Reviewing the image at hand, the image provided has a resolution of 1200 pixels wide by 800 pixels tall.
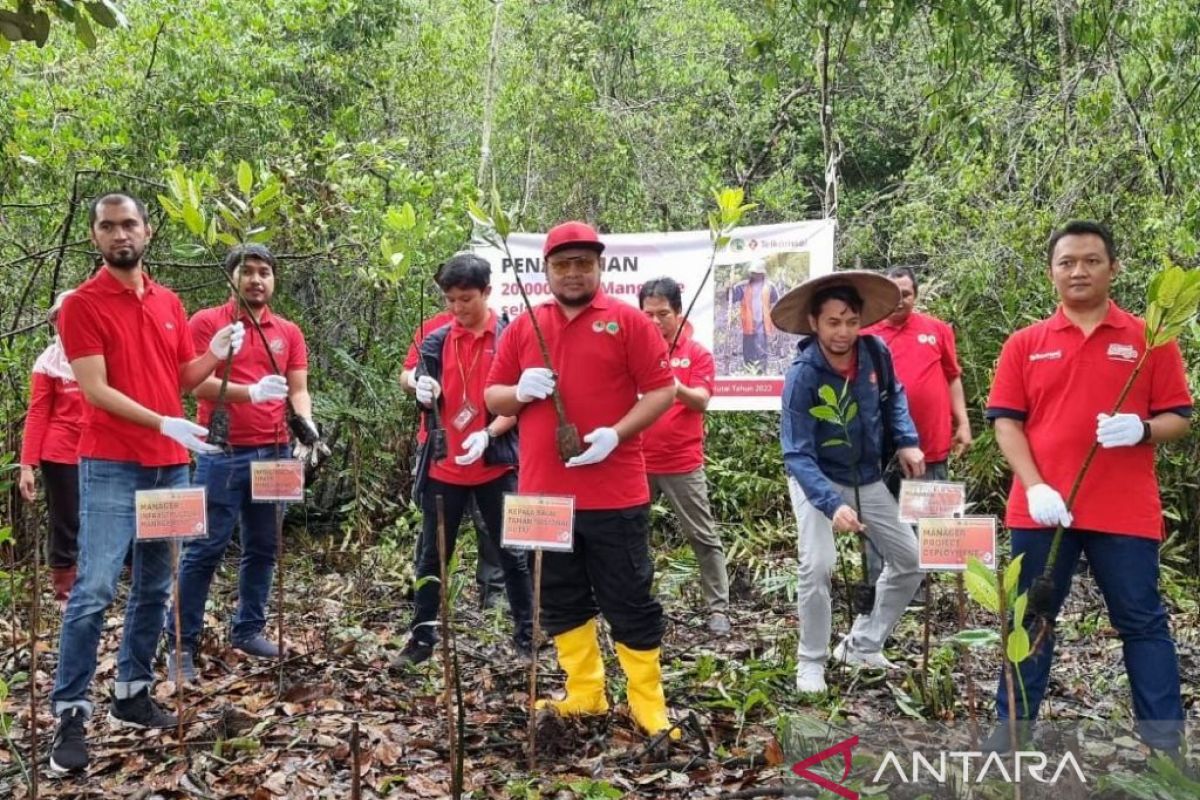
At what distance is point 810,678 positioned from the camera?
176 inches

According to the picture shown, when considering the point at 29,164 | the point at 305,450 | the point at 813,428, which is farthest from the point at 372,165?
the point at 813,428

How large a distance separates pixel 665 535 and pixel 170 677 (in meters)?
4.41

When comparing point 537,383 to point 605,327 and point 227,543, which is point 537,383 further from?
point 227,543

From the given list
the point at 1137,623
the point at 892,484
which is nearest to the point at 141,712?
the point at 1137,623

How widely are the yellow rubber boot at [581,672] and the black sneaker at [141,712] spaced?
144 centimetres

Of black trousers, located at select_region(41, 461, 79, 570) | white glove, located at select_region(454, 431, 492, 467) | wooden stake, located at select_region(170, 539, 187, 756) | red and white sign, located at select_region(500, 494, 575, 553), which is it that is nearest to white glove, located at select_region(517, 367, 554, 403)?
red and white sign, located at select_region(500, 494, 575, 553)

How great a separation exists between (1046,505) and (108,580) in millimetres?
3194

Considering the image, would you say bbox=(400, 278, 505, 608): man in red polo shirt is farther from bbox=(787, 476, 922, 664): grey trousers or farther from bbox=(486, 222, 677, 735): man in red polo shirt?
bbox=(787, 476, 922, 664): grey trousers

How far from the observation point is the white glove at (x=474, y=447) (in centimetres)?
479

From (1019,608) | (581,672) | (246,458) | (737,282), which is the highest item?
(737,282)

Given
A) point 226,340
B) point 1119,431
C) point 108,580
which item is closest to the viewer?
point 1119,431

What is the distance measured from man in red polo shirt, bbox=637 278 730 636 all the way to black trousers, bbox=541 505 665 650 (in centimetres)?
204

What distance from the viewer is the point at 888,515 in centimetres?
460

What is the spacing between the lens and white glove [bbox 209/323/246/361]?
422 centimetres
